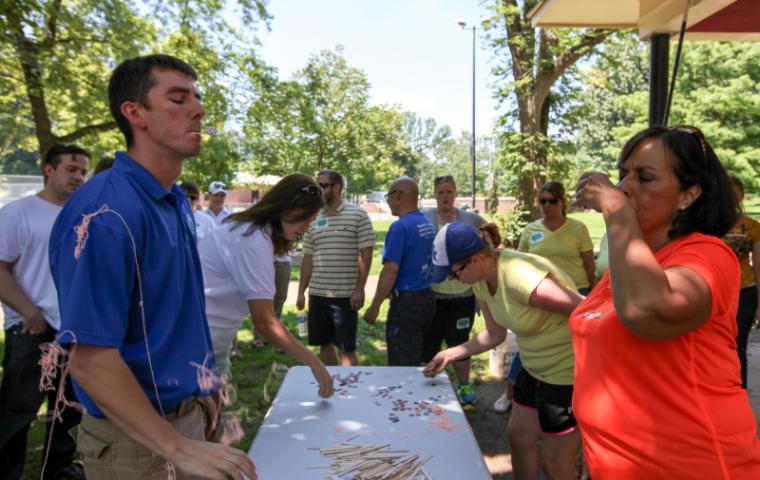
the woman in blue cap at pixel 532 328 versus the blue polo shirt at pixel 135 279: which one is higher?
the blue polo shirt at pixel 135 279

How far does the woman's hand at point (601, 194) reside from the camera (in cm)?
137

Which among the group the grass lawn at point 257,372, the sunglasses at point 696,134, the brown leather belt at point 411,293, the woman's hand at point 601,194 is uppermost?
the sunglasses at point 696,134

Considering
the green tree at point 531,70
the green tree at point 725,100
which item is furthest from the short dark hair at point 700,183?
the green tree at point 725,100

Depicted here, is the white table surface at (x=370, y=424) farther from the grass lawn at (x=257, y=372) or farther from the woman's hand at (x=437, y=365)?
the grass lawn at (x=257, y=372)

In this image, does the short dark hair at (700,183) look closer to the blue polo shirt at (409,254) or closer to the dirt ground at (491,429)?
the dirt ground at (491,429)

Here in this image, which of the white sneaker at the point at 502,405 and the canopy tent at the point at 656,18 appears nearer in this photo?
the canopy tent at the point at 656,18

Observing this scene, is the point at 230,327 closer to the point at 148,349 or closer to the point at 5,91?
the point at 148,349

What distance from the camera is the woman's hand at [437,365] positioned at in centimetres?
285

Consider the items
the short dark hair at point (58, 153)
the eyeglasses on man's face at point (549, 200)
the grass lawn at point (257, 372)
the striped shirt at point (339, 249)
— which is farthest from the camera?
the striped shirt at point (339, 249)

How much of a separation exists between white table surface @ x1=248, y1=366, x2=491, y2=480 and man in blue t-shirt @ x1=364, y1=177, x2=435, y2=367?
1184mm

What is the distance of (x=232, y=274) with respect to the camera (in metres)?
2.33

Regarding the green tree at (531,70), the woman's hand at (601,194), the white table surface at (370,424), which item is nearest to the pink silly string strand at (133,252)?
the white table surface at (370,424)

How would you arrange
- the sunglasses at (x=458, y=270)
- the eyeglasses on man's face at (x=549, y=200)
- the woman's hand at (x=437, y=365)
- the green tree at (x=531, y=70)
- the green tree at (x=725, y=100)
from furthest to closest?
the green tree at (x=725, y=100)
the green tree at (x=531, y=70)
the eyeglasses on man's face at (x=549, y=200)
the woman's hand at (x=437, y=365)
the sunglasses at (x=458, y=270)

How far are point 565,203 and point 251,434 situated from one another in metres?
3.26
